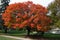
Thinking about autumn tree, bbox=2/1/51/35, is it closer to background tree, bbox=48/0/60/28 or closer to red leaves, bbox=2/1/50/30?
red leaves, bbox=2/1/50/30

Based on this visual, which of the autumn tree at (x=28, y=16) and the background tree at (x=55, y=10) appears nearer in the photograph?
the autumn tree at (x=28, y=16)

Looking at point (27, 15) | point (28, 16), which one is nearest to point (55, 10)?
point (28, 16)

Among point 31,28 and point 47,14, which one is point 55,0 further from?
point 31,28

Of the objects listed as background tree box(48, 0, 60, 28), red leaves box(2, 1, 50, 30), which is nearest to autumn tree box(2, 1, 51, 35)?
red leaves box(2, 1, 50, 30)

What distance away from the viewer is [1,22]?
63.3 meters

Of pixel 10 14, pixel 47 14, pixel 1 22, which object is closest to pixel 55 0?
pixel 47 14

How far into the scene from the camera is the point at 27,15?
1902 inches

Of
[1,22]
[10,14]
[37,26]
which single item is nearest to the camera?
[37,26]

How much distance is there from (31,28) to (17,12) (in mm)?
4700

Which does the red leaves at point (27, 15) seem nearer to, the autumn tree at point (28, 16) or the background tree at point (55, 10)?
the autumn tree at point (28, 16)

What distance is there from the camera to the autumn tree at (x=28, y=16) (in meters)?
46.9

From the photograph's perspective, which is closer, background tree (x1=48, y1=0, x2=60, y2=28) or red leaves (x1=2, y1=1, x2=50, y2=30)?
red leaves (x1=2, y1=1, x2=50, y2=30)

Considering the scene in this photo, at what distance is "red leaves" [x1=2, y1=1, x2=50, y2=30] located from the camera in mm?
47031

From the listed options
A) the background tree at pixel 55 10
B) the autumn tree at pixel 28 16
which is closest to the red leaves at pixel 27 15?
the autumn tree at pixel 28 16
